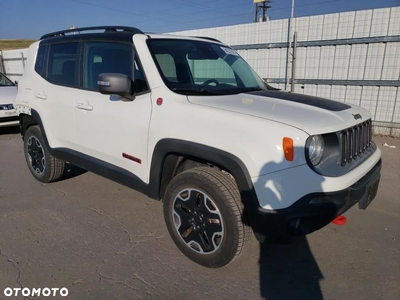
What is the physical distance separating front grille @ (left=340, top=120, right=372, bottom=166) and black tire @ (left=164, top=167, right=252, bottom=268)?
2.93 ft

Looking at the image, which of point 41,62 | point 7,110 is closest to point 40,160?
point 41,62

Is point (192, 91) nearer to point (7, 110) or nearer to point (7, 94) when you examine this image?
point (7, 110)

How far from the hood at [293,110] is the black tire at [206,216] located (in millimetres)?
553

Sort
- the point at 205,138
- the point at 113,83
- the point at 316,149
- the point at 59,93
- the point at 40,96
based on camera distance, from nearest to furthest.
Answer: the point at 316,149, the point at 205,138, the point at 113,83, the point at 59,93, the point at 40,96

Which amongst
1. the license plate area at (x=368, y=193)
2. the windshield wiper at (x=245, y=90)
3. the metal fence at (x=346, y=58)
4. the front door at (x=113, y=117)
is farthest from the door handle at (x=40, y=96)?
the metal fence at (x=346, y=58)

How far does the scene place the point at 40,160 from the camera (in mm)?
4422

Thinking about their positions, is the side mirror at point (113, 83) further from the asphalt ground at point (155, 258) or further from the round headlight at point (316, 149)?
the round headlight at point (316, 149)

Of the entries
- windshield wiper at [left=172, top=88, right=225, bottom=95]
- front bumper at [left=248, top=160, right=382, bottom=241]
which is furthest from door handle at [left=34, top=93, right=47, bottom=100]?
front bumper at [left=248, top=160, right=382, bottom=241]

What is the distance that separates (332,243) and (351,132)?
45.1 inches

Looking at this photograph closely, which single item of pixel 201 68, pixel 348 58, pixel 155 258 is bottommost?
pixel 155 258

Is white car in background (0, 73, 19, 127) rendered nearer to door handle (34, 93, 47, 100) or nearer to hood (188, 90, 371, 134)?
door handle (34, 93, 47, 100)

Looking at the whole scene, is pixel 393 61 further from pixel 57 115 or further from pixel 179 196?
pixel 57 115

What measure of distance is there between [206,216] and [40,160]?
307 centimetres

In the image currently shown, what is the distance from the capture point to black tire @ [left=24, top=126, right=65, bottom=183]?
13.8 feet
